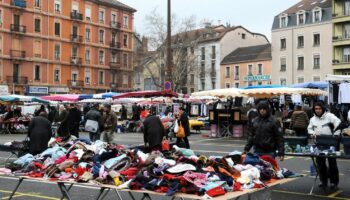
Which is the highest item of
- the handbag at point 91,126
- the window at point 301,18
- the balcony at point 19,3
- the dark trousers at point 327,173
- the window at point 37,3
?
the window at point 37,3

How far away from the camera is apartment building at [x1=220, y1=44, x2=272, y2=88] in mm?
65000

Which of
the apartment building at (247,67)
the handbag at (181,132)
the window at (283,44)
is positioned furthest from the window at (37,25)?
the handbag at (181,132)

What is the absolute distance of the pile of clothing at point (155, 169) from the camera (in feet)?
19.1

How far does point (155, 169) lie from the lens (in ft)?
20.6

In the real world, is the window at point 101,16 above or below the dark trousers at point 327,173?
above

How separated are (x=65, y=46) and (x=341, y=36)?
110ft

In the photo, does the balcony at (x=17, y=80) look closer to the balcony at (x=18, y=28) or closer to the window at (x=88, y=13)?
the balcony at (x=18, y=28)

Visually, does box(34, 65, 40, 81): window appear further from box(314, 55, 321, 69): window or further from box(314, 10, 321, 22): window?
box(314, 10, 321, 22): window

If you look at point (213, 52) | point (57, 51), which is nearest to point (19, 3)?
point (57, 51)

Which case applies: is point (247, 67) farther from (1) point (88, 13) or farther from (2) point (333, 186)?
(2) point (333, 186)

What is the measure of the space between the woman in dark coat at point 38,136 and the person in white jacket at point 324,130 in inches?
229

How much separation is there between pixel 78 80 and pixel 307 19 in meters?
30.1

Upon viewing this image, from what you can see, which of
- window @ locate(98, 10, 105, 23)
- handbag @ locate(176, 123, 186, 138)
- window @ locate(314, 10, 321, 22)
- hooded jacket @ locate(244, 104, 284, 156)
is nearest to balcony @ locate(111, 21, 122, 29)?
window @ locate(98, 10, 105, 23)

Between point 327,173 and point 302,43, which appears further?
point 302,43
